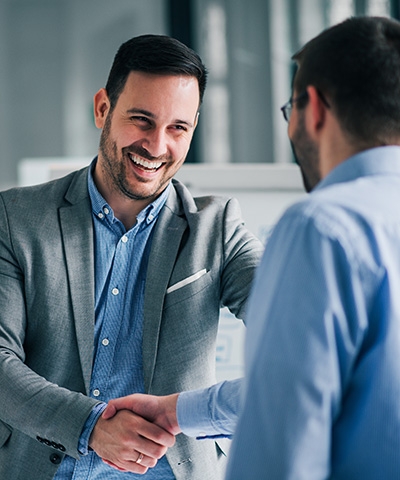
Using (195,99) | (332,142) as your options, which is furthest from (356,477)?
(195,99)

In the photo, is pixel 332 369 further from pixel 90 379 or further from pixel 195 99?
pixel 195 99

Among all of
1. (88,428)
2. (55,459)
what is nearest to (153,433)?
(88,428)

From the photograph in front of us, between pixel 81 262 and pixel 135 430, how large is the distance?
0.41m

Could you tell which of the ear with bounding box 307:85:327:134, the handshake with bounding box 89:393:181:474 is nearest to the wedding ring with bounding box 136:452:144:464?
the handshake with bounding box 89:393:181:474

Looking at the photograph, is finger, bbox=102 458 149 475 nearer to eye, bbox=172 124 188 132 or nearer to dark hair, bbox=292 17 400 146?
eye, bbox=172 124 188 132

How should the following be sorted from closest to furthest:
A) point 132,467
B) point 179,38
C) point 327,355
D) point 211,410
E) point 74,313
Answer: point 327,355
point 211,410
point 132,467
point 74,313
point 179,38

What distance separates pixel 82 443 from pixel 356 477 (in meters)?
0.83

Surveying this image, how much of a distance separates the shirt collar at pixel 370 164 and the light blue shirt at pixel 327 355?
7 centimetres

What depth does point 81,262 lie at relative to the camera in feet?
5.70

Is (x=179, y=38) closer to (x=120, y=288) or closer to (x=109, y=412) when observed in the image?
(x=120, y=288)

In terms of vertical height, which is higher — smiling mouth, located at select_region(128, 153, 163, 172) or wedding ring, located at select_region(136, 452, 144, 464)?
smiling mouth, located at select_region(128, 153, 163, 172)

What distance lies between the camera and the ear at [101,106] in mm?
1899

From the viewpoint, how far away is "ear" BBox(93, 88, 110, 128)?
1899 millimetres

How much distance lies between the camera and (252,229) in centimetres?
267
